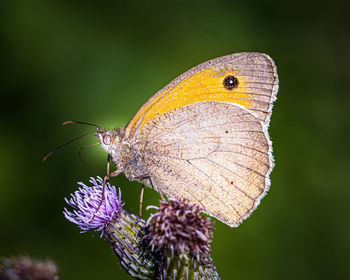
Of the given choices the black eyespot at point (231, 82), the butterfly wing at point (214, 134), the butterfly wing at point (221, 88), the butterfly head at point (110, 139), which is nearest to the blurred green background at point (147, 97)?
the butterfly head at point (110, 139)

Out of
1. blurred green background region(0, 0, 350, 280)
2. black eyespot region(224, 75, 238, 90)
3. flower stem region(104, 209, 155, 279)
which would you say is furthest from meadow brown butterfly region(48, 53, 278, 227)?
blurred green background region(0, 0, 350, 280)

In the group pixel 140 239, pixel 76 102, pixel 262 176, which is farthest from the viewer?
pixel 76 102

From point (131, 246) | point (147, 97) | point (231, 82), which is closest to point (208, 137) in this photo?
point (231, 82)

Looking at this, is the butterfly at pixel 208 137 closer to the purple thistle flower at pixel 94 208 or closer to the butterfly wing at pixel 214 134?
the butterfly wing at pixel 214 134

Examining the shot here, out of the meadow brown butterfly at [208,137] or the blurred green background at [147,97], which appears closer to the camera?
the meadow brown butterfly at [208,137]

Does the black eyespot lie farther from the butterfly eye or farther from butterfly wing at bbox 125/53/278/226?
the butterfly eye
